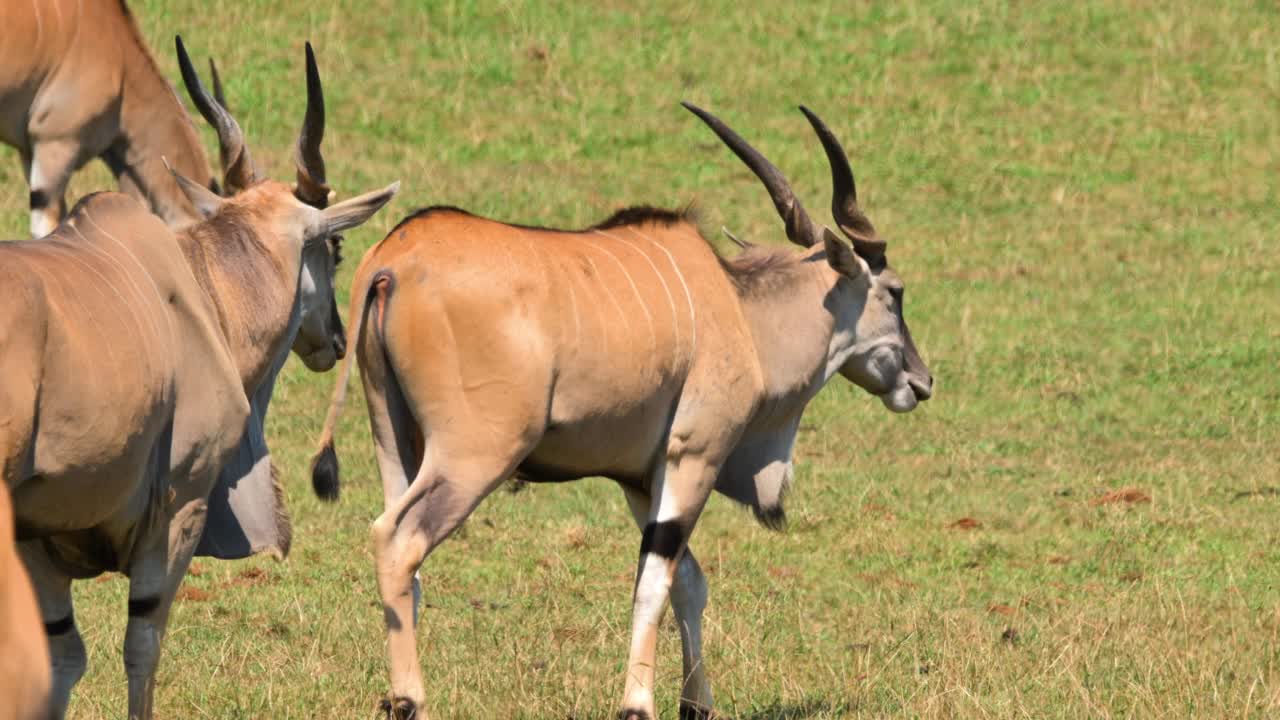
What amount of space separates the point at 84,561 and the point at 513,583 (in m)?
2.86

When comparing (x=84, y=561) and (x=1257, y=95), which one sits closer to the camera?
(x=84, y=561)

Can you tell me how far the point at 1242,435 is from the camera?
9641 millimetres

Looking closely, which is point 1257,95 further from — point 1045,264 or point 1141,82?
point 1045,264

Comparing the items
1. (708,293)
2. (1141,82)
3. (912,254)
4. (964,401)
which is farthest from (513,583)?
(1141,82)

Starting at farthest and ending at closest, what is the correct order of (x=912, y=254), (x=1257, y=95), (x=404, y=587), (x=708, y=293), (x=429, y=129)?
1. (x=1257, y=95)
2. (x=429, y=129)
3. (x=912, y=254)
4. (x=708, y=293)
5. (x=404, y=587)

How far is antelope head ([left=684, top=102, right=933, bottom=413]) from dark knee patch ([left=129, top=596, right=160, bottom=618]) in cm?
224

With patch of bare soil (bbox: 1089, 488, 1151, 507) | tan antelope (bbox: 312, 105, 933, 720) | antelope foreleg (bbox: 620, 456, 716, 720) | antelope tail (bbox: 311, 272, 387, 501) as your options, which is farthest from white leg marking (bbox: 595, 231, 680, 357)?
patch of bare soil (bbox: 1089, 488, 1151, 507)

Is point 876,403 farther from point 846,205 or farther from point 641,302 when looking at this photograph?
point 641,302

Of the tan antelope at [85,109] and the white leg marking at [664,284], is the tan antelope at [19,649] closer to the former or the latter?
the white leg marking at [664,284]

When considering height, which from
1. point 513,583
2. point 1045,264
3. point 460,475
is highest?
point 460,475

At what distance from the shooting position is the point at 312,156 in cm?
512

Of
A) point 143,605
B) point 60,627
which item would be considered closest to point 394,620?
point 143,605

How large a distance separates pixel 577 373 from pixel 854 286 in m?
1.34

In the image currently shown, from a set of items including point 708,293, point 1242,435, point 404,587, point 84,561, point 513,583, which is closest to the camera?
point 84,561
